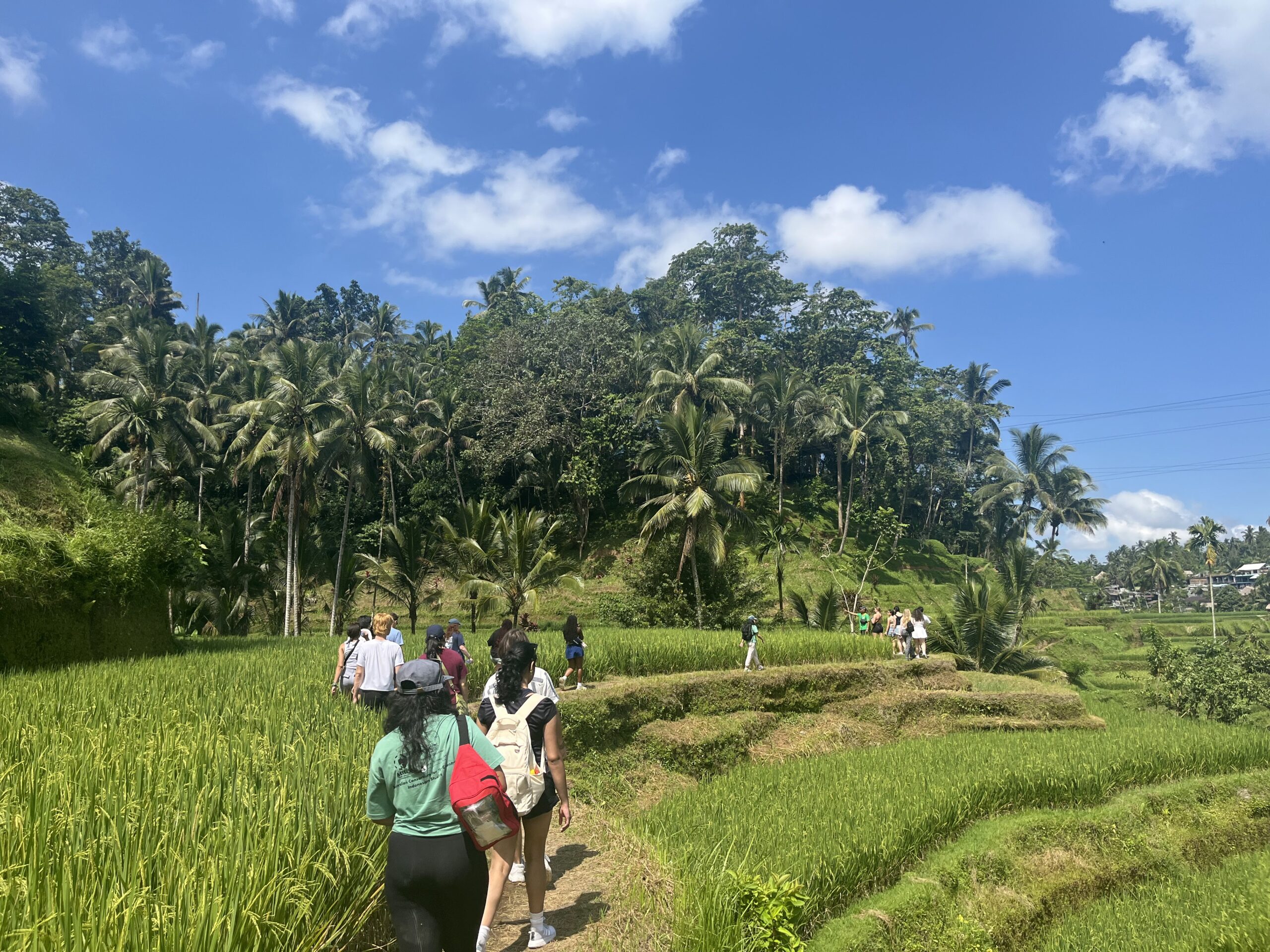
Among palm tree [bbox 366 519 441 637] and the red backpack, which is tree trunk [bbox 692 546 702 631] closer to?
palm tree [bbox 366 519 441 637]

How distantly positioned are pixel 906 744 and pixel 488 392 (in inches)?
1114

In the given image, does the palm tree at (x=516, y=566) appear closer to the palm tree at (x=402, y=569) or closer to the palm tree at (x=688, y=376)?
the palm tree at (x=402, y=569)

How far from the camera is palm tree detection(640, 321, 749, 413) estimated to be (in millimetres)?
34938

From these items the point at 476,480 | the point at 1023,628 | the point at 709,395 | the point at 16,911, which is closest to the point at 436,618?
the point at 476,480

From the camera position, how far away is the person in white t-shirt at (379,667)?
7.87m

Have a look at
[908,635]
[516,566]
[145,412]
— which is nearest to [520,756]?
[516,566]

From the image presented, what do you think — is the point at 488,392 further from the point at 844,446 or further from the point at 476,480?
the point at 844,446

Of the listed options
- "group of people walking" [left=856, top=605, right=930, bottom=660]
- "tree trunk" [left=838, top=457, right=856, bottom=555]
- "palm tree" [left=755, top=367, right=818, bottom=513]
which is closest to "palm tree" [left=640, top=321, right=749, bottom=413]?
"palm tree" [left=755, top=367, right=818, bottom=513]

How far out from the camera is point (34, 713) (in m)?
6.74

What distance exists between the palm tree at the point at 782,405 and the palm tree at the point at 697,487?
1548 cm

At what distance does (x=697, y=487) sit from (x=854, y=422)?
2002 cm

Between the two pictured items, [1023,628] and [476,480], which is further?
[476,480]

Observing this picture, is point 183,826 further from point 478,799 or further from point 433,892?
point 478,799

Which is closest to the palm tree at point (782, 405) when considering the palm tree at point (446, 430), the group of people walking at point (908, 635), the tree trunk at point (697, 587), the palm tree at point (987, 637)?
the palm tree at point (446, 430)
